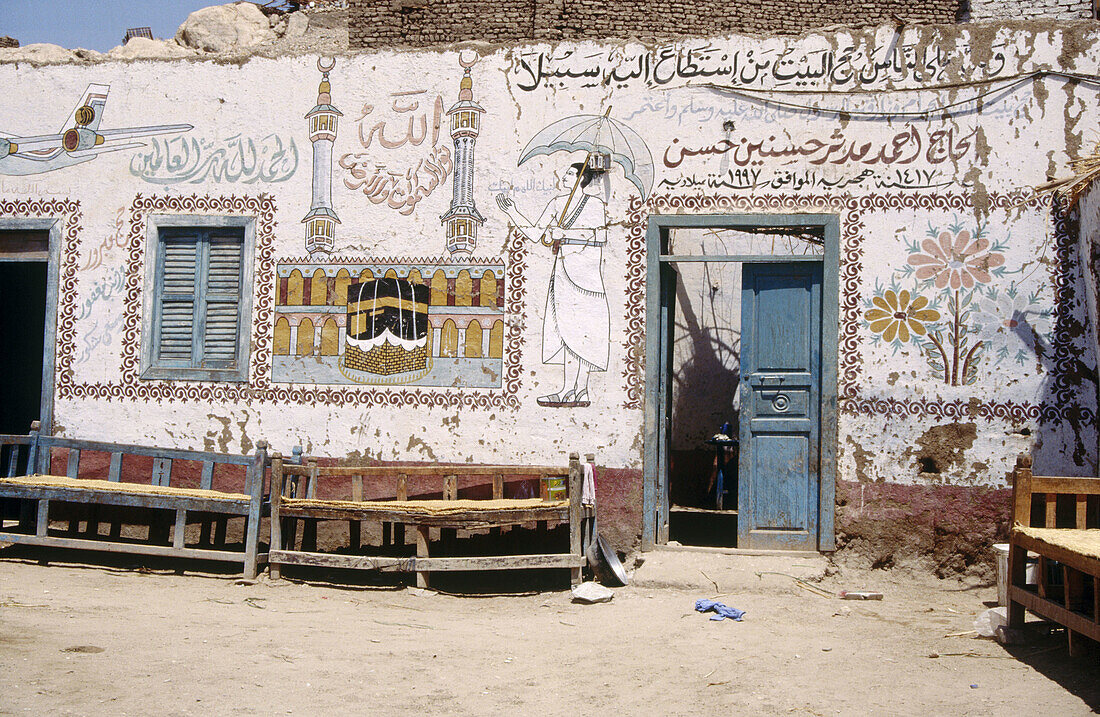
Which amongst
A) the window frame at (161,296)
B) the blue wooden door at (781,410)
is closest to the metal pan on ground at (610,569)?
the blue wooden door at (781,410)

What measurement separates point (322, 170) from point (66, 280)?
2.30m

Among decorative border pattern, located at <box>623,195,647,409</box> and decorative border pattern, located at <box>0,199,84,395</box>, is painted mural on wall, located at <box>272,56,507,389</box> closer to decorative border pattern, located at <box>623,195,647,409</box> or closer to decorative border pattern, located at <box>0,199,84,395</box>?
decorative border pattern, located at <box>623,195,647,409</box>

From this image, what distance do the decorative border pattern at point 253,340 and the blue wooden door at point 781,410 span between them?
1.72m

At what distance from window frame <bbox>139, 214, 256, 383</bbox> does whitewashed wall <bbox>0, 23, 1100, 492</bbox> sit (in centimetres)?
7

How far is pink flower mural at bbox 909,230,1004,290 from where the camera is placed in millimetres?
Answer: 6508

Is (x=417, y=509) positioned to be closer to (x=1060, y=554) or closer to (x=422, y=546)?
(x=422, y=546)

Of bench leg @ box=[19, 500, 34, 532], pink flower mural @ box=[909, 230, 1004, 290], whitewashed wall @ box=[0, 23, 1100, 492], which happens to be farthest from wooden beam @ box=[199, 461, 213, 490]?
pink flower mural @ box=[909, 230, 1004, 290]

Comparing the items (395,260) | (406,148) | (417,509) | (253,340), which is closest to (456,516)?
(417,509)

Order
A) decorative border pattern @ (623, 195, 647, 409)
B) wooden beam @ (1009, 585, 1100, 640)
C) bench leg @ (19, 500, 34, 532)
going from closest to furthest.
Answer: wooden beam @ (1009, 585, 1100, 640) < decorative border pattern @ (623, 195, 647, 409) < bench leg @ (19, 500, 34, 532)

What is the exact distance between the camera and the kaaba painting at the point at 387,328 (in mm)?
7137

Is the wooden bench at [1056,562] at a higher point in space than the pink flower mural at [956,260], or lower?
lower

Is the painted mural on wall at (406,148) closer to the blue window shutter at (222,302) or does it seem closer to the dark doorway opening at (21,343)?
the blue window shutter at (222,302)

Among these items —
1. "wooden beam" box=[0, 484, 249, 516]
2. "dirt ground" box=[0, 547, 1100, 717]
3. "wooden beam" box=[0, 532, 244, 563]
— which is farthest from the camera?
"wooden beam" box=[0, 484, 249, 516]

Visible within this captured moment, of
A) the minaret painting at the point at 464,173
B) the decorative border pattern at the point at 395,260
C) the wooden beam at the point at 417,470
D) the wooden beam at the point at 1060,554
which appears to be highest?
the minaret painting at the point at 464,173
